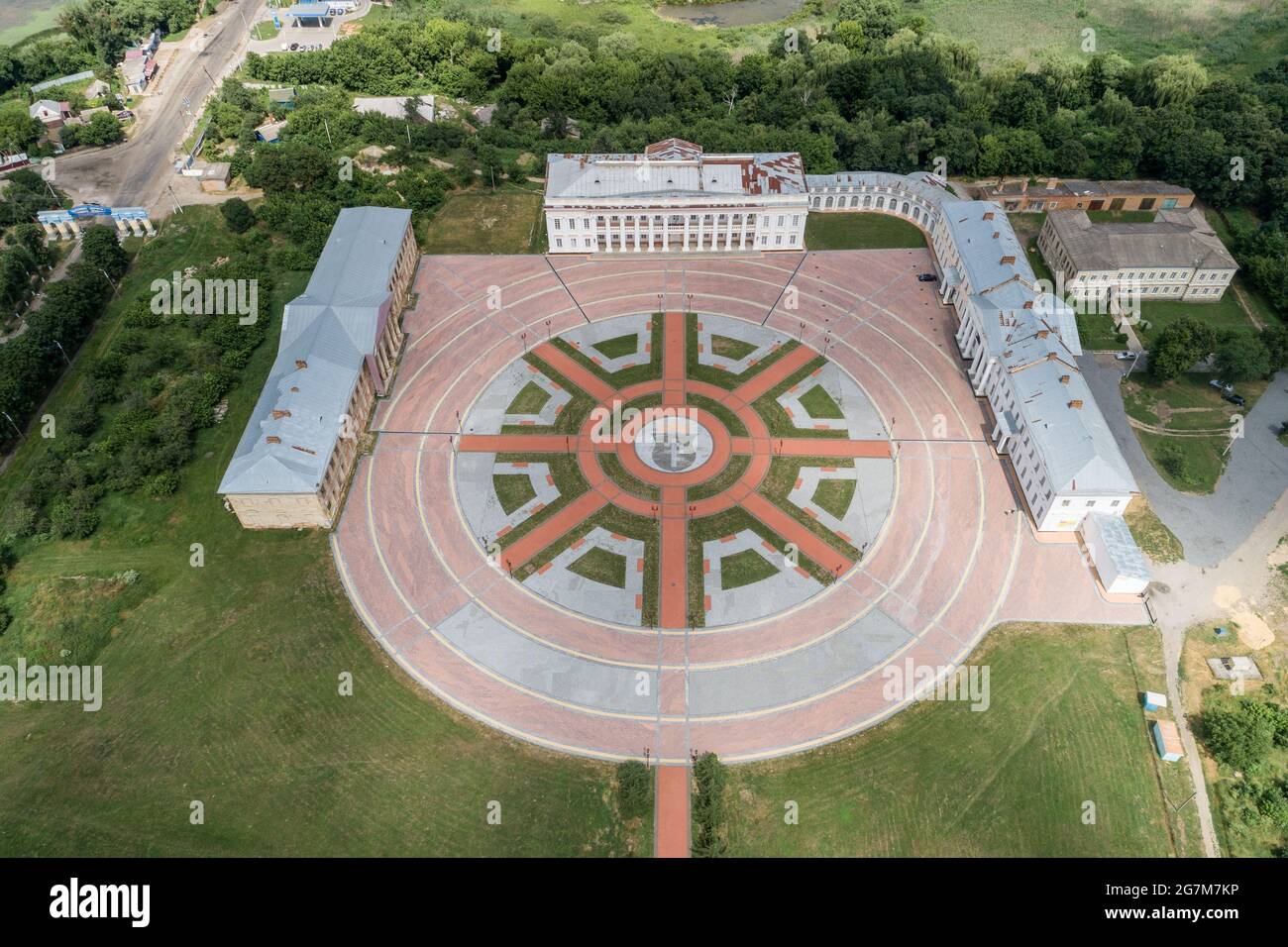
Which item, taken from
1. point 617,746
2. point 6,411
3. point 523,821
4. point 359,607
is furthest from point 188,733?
point 6,411

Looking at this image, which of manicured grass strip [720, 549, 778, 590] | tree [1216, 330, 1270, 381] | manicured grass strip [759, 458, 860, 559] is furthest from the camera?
tree [1216, 330, 1270, 381]

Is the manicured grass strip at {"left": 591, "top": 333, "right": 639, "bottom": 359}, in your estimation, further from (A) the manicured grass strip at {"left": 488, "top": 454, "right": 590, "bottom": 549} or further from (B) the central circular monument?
(A) the manicured grass strip at {"left": 488, "top": 454, "right": 590, "bottom": 549}

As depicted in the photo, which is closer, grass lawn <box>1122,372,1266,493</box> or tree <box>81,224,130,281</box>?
grass lawn <box>1122,372,1266,493</box>

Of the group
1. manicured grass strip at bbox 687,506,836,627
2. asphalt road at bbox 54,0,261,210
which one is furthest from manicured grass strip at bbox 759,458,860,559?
asphalt road at bbox 54,0,261,210

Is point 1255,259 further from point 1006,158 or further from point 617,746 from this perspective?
point 617,746

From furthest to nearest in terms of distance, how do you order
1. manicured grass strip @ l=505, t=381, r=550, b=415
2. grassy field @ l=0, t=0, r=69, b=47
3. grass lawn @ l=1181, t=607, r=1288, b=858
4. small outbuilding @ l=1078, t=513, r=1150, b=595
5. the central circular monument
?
grassy field @ l=0, t=0, r=69, b=47, manicured grass strip @ l=505, t=381, r=550, b=415, the central circular monument, small outbuilding @ l=1078, t=513, r=1150, b=595, grass lawn @ l=1181, t=607, r=1288, b=858

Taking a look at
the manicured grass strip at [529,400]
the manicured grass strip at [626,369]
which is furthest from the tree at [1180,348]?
the manicured grass strip at [529,400]

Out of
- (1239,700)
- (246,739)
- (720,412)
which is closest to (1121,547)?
(1239,700)

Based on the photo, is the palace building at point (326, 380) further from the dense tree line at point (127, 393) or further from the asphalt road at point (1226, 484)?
the asphalt road at point (1226, 484)
